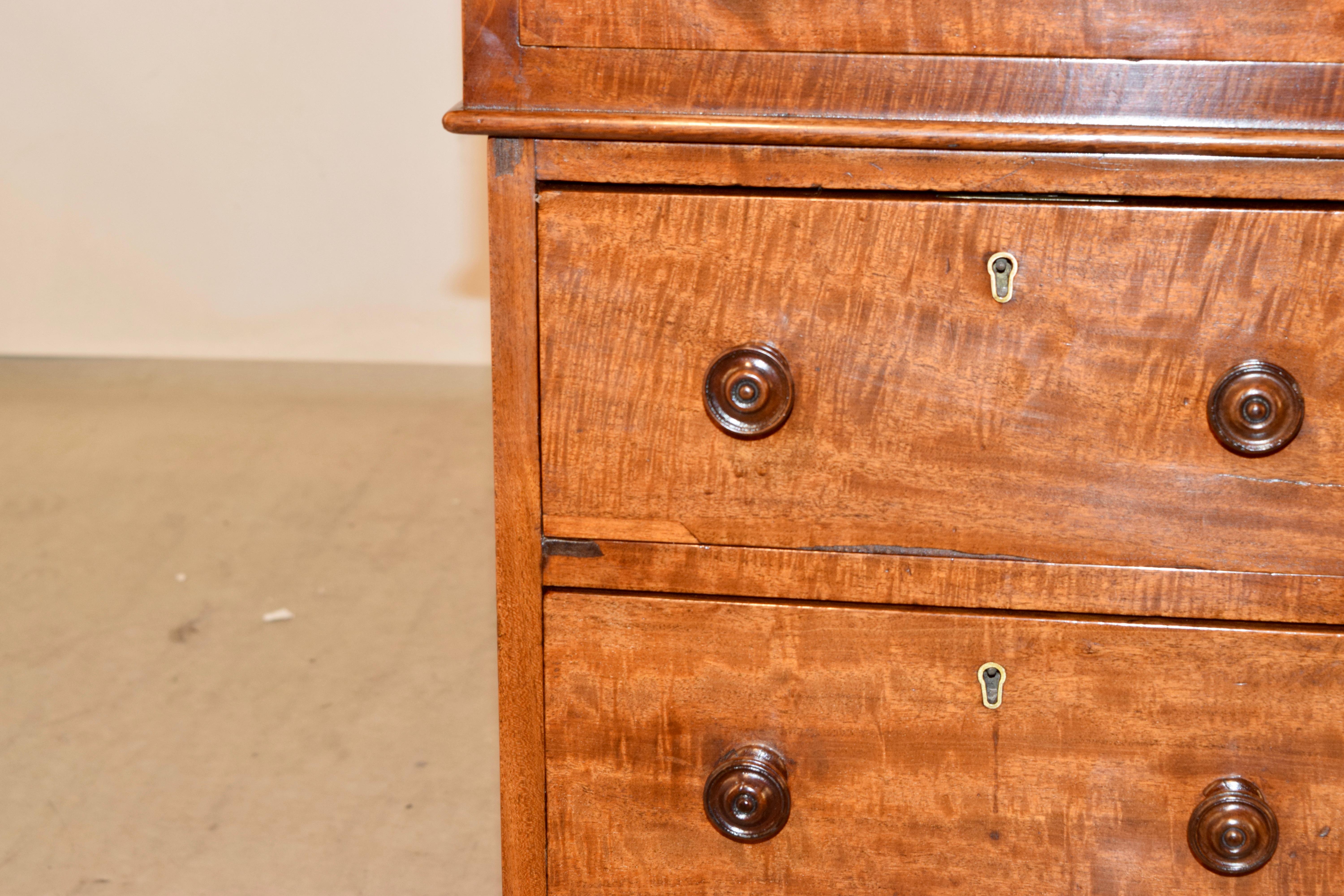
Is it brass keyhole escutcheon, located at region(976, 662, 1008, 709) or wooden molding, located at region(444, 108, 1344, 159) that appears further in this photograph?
brass keyhole escutcheon, located at region(976, 662, 1008, 709)

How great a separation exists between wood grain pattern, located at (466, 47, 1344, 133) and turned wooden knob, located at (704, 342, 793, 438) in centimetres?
12

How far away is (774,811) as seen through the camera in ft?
2.44

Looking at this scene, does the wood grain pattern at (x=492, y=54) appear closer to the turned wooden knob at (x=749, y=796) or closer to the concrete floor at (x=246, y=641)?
the turned wooden knob at (x=749, y=796)

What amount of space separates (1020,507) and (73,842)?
1176 mm

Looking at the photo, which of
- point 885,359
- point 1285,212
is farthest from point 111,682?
point 1285,212

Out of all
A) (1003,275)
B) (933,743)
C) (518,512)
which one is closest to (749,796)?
(933,743)

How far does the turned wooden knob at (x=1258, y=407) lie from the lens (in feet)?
2.14

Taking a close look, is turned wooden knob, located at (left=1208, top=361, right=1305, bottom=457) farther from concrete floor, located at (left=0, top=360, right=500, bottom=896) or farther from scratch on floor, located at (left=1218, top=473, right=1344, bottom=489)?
concrete floor, located at (left=0, top=360, right=500, bottom=896)

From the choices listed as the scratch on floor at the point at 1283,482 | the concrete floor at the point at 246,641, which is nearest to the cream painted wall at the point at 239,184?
the concrete floor at the point at 246,641

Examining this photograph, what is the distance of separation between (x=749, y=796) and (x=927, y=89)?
409 millimetres

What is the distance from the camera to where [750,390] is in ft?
2.22

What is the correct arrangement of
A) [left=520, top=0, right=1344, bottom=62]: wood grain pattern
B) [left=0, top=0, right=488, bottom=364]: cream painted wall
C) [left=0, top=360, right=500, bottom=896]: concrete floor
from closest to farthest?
1. [left=520, top=0, right=1344, bottom=62]: wood grain pattern
2. [left=0, top=360, right=500, bottom=896]: concrete floor
3. [left=0, top=0, right=488, bottom=364]: cream painted wall

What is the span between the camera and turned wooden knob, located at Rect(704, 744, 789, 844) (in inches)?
29.0

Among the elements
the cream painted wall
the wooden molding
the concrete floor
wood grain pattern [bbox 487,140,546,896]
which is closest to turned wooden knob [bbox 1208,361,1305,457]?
the wooden molding
